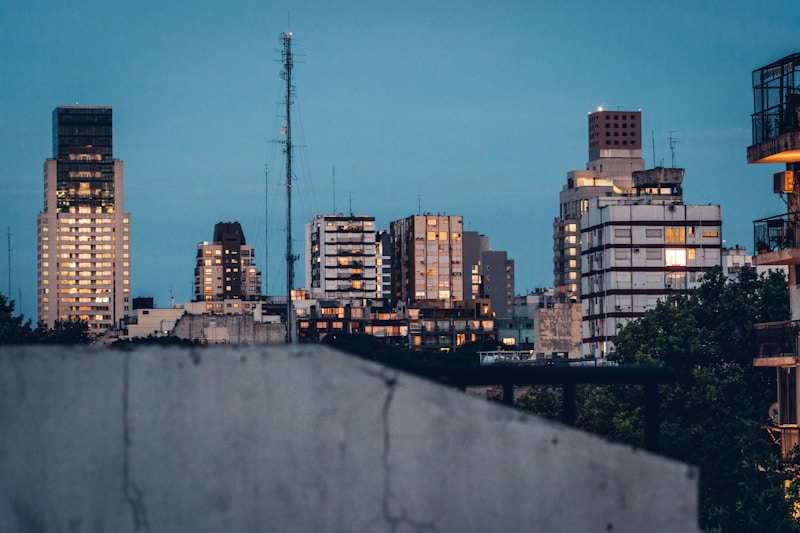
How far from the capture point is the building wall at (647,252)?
443ft

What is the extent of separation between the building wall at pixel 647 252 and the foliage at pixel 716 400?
6152 cm

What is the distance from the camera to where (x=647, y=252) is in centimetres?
13562

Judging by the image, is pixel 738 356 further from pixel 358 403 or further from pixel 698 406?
pixel 358 403

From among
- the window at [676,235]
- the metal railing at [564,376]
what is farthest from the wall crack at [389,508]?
the window at [676,235]

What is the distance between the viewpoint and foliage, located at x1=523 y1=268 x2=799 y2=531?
160 feet

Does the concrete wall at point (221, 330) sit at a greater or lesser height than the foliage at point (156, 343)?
greater

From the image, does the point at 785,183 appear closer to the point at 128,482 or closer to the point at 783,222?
the point at 783,222

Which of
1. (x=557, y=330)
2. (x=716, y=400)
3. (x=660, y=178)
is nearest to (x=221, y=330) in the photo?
(x=557, y=330)

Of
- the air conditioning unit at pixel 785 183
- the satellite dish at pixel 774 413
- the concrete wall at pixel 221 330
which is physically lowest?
the satellite dish at pixel 774 413

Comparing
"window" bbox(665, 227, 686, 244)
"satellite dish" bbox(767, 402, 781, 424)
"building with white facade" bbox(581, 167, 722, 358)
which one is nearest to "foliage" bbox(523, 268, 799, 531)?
"satellite dish" bbox(767, 402, 781, 424)

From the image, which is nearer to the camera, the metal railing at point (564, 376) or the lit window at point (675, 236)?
the metal railing at point (564, 376)

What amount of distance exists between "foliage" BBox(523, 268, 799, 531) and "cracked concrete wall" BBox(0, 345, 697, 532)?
35803mm

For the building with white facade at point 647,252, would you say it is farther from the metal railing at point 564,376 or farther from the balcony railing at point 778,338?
the metal railing at point 564,376

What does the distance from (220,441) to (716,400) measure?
52331 mm
